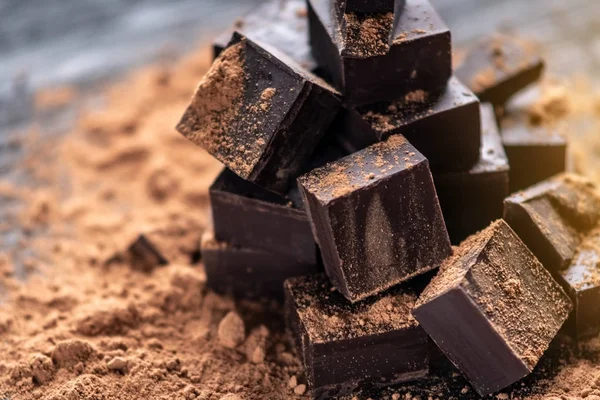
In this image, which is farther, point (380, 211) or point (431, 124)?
point (431, 124)

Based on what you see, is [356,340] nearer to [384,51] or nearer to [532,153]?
[384,51]

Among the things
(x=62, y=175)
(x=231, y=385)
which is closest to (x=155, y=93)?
(x=62, y=175)

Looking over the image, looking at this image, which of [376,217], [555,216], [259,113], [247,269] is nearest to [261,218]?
[247,269]

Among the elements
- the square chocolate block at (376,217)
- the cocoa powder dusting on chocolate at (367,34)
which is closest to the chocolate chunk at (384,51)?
the cocoa powder dusting on chocolate at (367,34)

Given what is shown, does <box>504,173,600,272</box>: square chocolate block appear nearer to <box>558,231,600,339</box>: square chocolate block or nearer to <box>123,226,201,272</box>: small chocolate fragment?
<box>558,231,600,339</box>: square chocolate block

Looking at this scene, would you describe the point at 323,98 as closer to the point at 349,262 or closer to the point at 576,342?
the point at 349,262

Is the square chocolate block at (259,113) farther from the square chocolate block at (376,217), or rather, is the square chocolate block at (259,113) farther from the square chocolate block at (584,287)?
the square chocolate block at (584,287)
